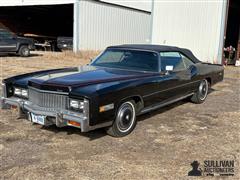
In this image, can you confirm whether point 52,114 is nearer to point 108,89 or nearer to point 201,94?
point 108,89

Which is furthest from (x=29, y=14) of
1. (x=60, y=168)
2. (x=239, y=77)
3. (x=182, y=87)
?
(x=60, y=168)

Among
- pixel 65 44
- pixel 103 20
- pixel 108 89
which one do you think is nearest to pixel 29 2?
pixel 65 44

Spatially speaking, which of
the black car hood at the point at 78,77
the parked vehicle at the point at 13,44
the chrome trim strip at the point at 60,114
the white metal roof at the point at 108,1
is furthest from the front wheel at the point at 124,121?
the white metal roof at the point at 108,1

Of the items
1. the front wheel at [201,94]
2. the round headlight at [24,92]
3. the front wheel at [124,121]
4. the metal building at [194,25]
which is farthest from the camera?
the metal building at [194,25]

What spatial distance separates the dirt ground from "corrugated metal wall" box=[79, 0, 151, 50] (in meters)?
11.9

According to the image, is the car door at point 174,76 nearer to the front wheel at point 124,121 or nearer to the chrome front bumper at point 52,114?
the front wheel at point 124,121

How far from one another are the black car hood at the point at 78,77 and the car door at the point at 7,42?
1213cm

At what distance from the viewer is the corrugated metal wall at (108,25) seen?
1762 centimetres

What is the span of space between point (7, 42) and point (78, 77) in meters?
13.0

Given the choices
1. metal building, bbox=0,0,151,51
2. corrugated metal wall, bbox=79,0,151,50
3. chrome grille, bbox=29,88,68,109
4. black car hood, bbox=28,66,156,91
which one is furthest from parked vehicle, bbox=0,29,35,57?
chrome grille, bbox=29,88,68,109

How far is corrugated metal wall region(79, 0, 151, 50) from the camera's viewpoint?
1762cm

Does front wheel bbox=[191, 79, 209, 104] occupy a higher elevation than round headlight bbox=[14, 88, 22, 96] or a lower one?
lower

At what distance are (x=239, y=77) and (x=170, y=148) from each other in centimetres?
912

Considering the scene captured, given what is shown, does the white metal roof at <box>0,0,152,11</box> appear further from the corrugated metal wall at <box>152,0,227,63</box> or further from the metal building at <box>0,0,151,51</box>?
the corrugated metal wall at <box>152,0,227,63</box>
